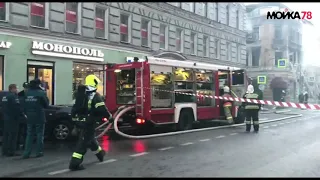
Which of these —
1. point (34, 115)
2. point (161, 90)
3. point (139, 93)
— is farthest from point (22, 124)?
point (161, 90)

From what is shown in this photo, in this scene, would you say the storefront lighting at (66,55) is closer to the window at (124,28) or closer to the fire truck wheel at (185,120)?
the window at (124,28)

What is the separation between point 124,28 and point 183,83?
395 inches

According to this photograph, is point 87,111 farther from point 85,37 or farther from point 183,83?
point 85,37

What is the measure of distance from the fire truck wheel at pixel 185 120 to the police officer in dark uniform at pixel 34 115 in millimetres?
5621

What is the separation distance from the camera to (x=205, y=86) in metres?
14.0

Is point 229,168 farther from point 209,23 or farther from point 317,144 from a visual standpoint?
point 209,23

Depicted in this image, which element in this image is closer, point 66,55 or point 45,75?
point 45,75

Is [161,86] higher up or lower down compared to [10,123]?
higher up

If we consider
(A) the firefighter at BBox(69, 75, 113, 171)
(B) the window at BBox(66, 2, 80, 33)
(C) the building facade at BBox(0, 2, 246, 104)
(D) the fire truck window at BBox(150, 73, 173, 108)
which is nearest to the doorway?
(C) the building facade at BBox(0, 2, 246, 104)

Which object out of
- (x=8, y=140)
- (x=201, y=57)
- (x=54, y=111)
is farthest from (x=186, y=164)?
(x=201, y=57)

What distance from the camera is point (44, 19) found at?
1755cm

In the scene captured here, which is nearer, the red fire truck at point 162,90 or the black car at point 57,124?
the black car at point 57,124

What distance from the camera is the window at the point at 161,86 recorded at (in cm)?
1171

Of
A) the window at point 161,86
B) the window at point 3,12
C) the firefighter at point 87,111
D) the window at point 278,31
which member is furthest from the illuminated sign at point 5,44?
the window at point 278,31
